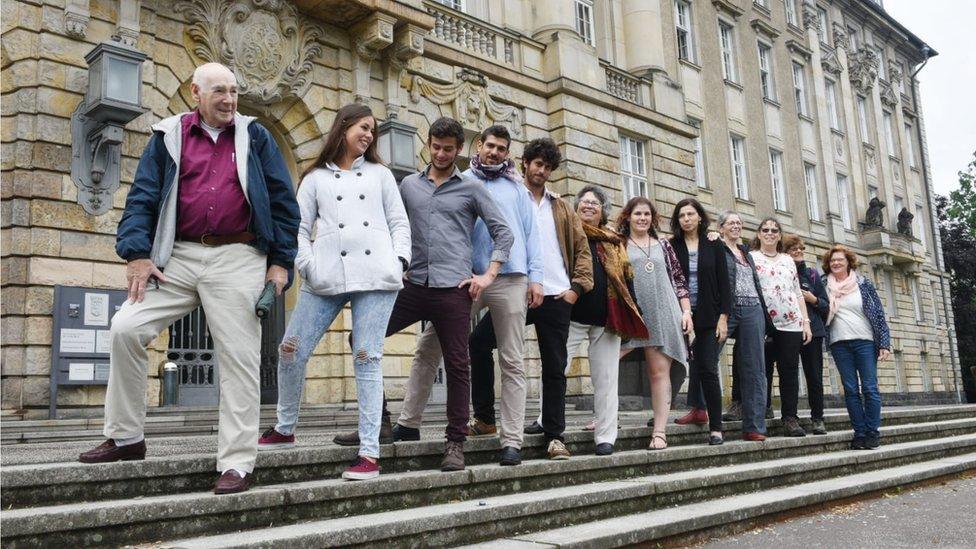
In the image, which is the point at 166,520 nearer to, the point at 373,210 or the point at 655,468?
the point at 373,210

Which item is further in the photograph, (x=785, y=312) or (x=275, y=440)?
(x=785, y=312)

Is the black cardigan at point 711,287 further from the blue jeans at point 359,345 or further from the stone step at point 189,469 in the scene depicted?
the blue jeans at point 359,345

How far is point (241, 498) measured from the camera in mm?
3723

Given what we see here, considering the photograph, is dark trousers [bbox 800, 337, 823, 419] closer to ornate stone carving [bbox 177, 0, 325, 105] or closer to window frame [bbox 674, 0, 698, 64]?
ornate stone carving [bbox 177, 0, 325, 105]

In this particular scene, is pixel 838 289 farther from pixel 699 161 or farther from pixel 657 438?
pixel 699 161

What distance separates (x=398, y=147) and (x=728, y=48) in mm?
17537

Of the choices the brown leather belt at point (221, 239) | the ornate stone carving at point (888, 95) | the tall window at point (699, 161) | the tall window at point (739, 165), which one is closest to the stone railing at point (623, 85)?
the tall window at point (699, 161)

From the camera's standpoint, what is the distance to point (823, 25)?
33125 mm

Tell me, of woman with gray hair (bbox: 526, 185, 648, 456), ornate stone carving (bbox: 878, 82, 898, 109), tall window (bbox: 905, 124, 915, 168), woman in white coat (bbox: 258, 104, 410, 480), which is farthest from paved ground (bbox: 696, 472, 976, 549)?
tall window (bbox: 905, 124, 915, 168)

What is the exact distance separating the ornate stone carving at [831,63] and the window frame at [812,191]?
182 inches

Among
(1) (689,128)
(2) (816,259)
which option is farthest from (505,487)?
(2) (816,259)

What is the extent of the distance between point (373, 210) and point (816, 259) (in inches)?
1084

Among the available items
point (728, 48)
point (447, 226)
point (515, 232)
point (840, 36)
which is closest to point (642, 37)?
point (728, 48)

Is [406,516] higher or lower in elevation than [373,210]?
lower
